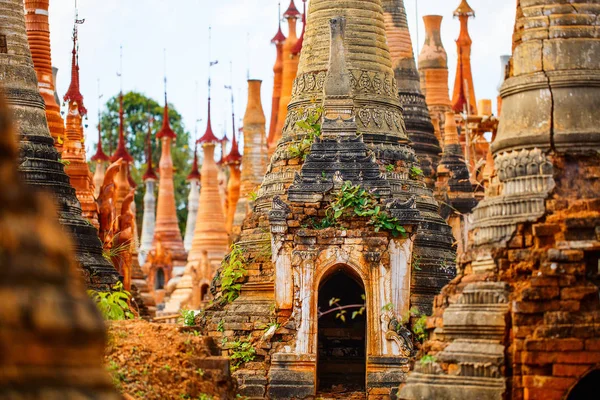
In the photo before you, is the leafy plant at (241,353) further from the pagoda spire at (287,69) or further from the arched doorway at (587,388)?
the pagoda spire at (287,69)

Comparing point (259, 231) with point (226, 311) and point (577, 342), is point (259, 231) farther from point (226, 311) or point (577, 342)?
point (577, 342)

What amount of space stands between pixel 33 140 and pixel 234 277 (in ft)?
12.0

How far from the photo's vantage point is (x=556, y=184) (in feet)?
39.0

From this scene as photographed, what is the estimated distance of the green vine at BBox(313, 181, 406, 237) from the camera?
18.6 metres

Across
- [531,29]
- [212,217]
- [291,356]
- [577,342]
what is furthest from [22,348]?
[212,217]

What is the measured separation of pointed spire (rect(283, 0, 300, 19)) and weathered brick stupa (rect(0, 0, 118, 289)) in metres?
25.2

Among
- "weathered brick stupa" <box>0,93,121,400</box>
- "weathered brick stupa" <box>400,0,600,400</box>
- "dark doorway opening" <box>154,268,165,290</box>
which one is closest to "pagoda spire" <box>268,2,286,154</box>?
"dark doorway opening" <box>154,268,165,290</box>

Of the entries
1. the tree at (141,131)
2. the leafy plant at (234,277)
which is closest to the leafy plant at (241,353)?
the leafy plant at (234,277)

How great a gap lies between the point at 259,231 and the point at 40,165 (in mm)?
3794

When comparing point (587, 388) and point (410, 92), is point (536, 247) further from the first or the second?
point (410, 92)

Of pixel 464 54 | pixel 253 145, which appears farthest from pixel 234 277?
pixel 464 54

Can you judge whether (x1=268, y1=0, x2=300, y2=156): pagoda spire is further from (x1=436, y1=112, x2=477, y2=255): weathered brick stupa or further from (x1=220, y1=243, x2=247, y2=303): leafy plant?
(x1=220, y1=243, x2=247, y2=303): leafy plant

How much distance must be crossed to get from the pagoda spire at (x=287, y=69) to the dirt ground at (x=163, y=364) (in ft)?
63.5

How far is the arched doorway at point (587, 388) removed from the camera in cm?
1152
